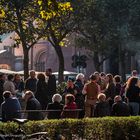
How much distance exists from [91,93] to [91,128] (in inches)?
156

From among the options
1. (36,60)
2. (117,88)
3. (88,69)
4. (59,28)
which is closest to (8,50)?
(36,60)

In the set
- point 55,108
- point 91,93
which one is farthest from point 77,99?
point 55,108

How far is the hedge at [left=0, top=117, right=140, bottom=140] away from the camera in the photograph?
13.1 metres

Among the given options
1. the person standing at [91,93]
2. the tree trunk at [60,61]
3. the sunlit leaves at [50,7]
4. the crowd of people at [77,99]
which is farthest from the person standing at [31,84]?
the tree trunk at [60,61]

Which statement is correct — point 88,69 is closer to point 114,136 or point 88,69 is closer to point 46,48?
point 46,48

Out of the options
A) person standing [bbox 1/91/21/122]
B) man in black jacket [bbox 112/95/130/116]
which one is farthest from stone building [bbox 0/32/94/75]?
person standing [bbox 1/91/21/122]

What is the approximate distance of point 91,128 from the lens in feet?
45.0

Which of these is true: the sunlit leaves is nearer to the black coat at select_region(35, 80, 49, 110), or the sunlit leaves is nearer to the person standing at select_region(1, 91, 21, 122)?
the person standing at select_region(1, 91, 21, 122)

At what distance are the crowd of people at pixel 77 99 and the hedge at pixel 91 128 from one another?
4.59 ft

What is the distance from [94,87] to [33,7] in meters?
13.7

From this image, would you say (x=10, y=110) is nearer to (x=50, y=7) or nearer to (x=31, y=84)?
(x=50, y=7)

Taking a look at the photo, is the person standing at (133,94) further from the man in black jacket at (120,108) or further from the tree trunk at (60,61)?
the tree trunk at (60,61)

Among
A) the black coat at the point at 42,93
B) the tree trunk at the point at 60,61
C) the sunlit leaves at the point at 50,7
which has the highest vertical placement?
the sunlit leaves at the point at 50,7

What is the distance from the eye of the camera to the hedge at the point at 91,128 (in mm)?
13070
